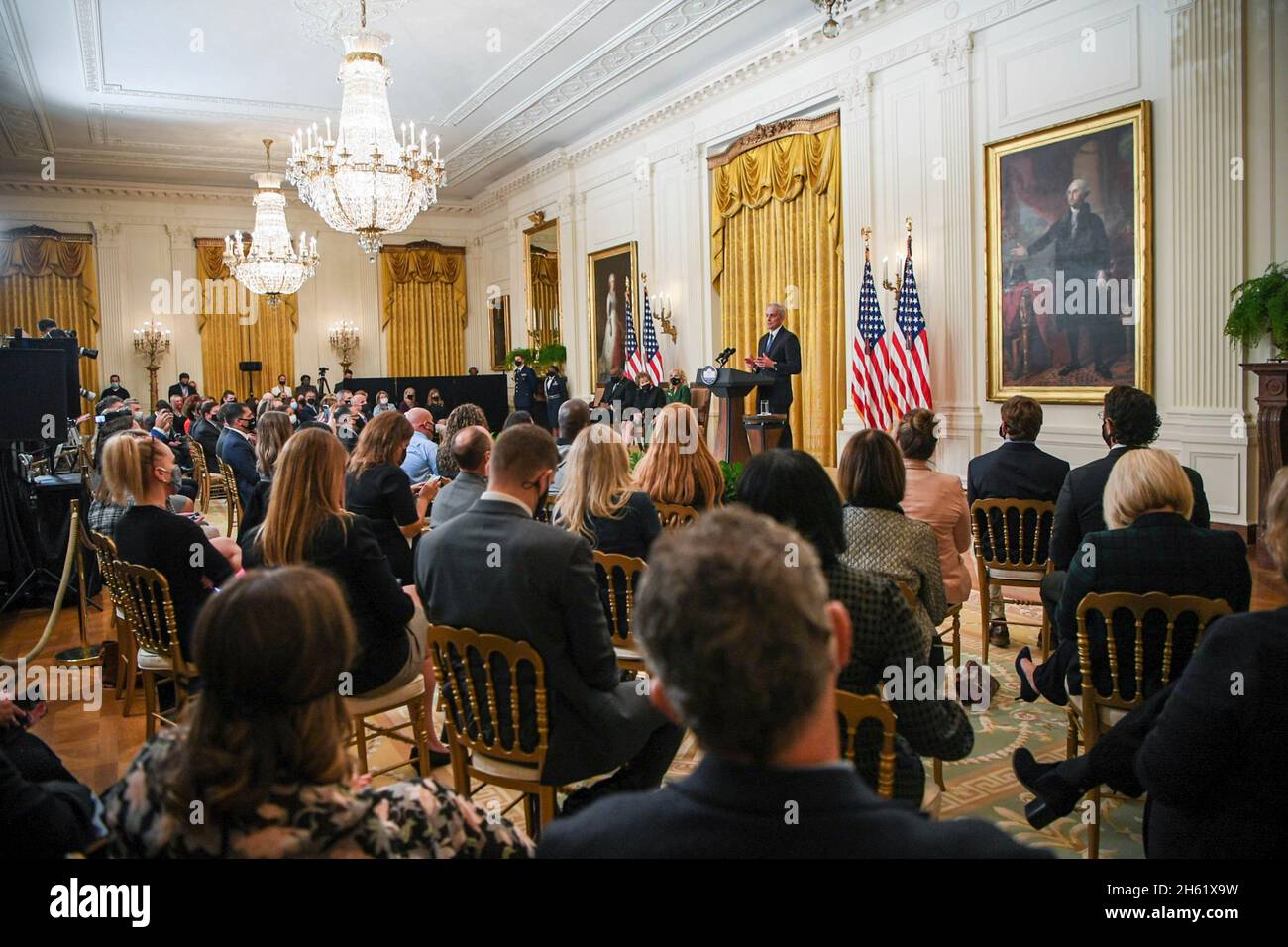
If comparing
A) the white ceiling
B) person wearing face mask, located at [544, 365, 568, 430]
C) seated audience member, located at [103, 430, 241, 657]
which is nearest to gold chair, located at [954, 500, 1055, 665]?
seated audience member, located at [103, 430, 241, 657]

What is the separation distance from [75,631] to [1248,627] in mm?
6680

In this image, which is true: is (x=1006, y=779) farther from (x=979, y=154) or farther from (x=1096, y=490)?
(x=979, y=154)

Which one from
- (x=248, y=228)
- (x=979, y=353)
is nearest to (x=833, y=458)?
(x=979, y=353)

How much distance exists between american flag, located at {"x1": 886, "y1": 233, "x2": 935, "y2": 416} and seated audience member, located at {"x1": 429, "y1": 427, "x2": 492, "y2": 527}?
5.73m

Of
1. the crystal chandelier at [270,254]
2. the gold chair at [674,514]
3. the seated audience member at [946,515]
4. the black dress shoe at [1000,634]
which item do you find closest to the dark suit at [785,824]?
the seated audience member at [946,515]

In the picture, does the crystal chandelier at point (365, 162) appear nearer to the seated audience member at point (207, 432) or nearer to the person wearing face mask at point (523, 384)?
the seated audience member at point (207, 432)

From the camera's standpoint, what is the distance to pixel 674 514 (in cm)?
437

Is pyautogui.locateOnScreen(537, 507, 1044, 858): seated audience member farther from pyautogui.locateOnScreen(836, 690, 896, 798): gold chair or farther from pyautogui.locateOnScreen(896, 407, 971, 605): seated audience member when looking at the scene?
pyautogui.locateOnScreen(896, 407, 971, 605): seated audience member

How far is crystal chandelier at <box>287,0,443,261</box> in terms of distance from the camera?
26.7 ft

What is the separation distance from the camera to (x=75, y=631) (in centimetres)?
619

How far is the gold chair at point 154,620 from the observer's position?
3.48 metres

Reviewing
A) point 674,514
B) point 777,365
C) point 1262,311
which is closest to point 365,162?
point 777,365

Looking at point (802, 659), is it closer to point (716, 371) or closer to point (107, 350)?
point (716, 371)

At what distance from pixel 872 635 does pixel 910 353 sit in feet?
23.6
